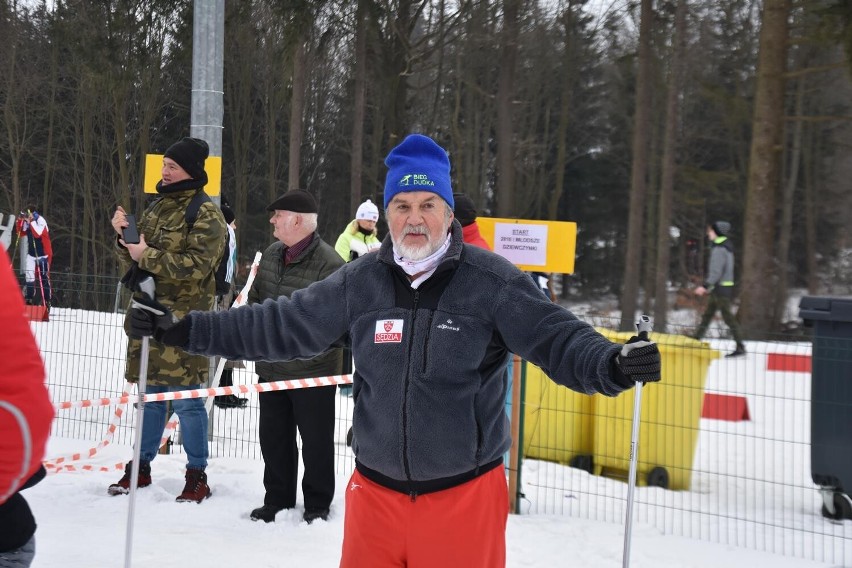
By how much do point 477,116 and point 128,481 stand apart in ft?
94.5

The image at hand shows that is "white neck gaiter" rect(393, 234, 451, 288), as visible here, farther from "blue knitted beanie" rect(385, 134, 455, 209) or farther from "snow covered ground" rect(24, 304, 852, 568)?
"snow covered ground" rect(24, 304, 852, 568)

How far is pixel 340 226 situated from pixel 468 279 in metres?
33.0

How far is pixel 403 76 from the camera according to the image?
76.1 feet

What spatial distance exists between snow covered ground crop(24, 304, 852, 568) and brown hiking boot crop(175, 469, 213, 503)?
66 mm

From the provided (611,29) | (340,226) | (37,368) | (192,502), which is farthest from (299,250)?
(340,226)

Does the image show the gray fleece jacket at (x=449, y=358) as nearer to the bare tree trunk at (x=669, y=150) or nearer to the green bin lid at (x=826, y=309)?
the green bin lid at (x=826, y=309)

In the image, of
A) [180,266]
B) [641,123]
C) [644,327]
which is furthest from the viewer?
[641,123]

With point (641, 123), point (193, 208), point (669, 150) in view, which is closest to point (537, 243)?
point (193, 208)

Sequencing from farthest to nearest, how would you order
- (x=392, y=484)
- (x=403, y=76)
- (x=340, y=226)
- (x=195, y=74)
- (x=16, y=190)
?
1. (x=340, y=226)
2. (x=16, y=190)
3. (x=403, y=76)
4. (x=195, y=74)
5. (x=392, y=484)

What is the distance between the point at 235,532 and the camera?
5508 mm

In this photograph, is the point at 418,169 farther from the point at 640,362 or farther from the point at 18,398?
the point at 18,398

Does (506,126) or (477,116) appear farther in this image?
(477,116)

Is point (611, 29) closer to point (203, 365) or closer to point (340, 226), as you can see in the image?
point (340, 226)

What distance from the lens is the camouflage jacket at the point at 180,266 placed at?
18.3ft
